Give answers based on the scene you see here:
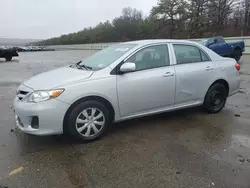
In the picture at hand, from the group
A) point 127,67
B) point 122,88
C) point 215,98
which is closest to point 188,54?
point 215,98

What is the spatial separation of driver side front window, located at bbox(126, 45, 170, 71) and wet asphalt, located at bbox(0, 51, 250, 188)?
1.12m

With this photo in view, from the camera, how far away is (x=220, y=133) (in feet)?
12.4

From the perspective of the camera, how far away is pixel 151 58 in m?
3.96

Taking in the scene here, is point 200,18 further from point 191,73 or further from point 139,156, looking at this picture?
point 139,156

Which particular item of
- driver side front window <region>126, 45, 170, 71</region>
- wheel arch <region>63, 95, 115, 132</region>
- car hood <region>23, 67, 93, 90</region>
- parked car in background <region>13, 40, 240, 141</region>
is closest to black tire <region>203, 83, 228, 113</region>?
parked car in background <region>13, 40, 240, 141</region>

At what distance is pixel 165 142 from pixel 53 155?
1672 mm

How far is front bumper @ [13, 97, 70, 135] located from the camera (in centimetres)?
307

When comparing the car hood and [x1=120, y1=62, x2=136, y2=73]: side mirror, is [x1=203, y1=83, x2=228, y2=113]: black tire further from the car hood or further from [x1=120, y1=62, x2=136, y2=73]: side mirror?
the car hood

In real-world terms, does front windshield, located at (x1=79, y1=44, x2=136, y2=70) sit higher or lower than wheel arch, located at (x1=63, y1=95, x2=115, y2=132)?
higher

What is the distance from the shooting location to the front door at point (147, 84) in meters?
3.61

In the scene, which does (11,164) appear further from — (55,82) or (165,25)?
(165,25)

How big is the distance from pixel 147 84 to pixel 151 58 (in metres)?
0.52

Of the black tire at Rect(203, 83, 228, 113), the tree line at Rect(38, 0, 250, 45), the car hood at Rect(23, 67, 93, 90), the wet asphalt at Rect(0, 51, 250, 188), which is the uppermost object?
the tree line at Rect(38, 0, 250, 45)

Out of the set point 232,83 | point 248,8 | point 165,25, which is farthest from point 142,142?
point 165,25
